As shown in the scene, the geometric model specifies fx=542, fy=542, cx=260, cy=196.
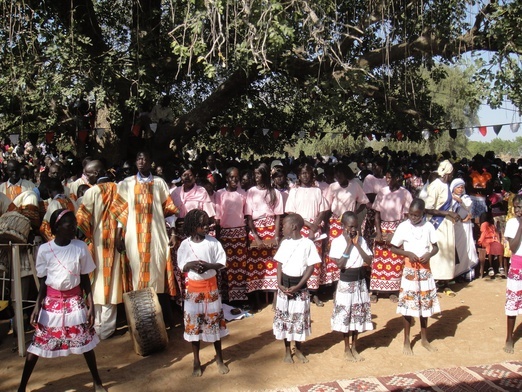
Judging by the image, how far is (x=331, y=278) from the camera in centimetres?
723

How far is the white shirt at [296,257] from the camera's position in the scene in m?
5.05

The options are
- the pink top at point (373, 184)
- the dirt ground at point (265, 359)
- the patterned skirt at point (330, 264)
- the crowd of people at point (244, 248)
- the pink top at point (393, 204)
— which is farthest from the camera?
the pink top at point (373, 184)

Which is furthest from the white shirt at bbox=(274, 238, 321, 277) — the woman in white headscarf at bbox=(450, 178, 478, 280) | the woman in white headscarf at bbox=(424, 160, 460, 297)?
the woman in white headscarf at bbox=(450, 178, 478, 280)

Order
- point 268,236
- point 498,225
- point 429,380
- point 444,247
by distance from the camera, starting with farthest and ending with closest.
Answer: point 498,225 → point 444,247 → point 268,236 → point 429,380

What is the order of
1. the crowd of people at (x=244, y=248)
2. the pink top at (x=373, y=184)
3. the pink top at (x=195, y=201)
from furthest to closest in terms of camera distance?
the pink top at (x=373, y=184) < the pink top at (x=195, y=201) < the crowd of people at (x=244, y=248)

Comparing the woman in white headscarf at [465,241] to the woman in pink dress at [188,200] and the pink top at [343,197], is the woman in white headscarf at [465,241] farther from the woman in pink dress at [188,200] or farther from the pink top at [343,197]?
the woman in pink dress at [188,200]

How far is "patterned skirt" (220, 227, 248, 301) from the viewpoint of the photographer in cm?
684

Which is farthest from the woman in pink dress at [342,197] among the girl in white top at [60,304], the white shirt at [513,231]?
the girl in white top at [60,304]

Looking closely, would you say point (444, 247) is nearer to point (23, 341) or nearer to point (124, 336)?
point (124, 336)

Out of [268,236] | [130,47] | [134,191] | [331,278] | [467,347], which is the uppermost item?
[130,47]

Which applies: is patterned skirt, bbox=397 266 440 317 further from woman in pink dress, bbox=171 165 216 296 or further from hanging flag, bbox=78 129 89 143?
→ hanging flag, bbox=78 129 89 143

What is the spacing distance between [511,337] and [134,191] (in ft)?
13.6

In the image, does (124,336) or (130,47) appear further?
(130,47)

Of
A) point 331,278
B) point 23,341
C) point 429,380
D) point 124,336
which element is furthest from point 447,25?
point 23,341
